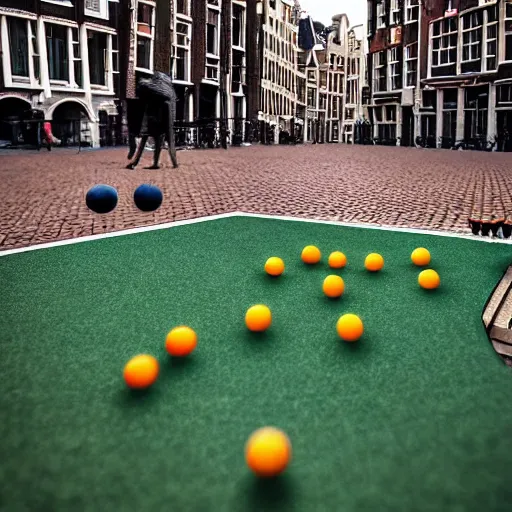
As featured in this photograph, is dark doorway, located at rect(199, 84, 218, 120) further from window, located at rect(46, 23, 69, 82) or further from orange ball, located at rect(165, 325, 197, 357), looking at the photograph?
orange ball, located at rect(165, 325, 197, 357)

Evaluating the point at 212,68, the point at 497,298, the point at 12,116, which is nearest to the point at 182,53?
the point at 212,68

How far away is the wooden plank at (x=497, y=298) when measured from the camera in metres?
2.65

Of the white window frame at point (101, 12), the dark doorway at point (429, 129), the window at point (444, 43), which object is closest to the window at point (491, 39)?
the window at point (444, 43)

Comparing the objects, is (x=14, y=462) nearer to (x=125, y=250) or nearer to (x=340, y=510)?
(x=340, y=510)

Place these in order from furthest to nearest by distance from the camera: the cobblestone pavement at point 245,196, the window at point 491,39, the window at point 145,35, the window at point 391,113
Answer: the window at point 391,113 < the window at point 491,39 < the window at point 145,35 < the cobblestone pavement at point 245,196

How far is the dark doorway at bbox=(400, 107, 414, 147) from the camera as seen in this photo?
32.4 metres

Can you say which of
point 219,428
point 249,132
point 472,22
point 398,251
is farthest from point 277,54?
point 219,428

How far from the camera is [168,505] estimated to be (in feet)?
4.42

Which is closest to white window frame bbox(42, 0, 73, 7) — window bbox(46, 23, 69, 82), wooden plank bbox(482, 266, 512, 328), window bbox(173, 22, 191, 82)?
window bbox(46, 23, 69, 82)

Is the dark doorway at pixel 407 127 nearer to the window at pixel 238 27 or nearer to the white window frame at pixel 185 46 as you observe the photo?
the window at pixel 238 27

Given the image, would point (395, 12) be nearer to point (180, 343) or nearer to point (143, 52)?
point (143, 52)

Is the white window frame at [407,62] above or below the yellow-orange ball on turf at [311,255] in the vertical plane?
above

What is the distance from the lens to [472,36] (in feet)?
86.6

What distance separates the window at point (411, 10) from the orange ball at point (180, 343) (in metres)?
32.5
